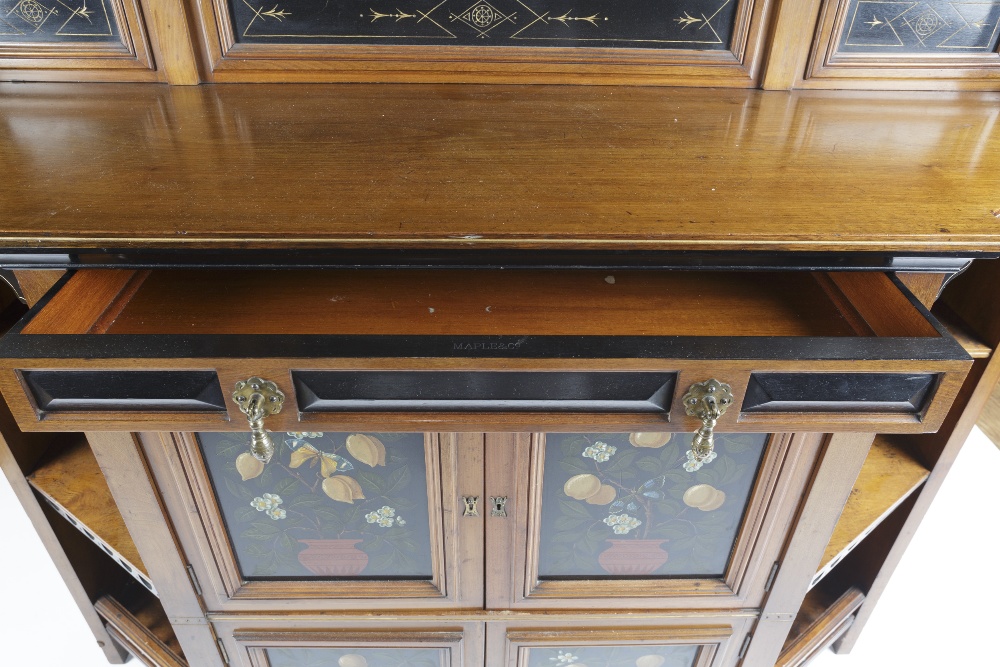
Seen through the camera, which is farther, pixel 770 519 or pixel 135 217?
pixel 770 519

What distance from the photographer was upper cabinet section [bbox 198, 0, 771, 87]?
88cm

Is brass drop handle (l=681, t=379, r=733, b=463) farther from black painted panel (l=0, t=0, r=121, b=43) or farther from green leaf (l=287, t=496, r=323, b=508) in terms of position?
black painted panel (l=0, t=0, r=121, b=43)

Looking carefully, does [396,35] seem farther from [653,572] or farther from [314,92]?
[653,572]

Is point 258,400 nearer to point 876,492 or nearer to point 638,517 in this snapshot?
point 638,517

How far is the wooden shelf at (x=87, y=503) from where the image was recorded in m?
0.92

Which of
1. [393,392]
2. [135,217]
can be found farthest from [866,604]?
[135,217]

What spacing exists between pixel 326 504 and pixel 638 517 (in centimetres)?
34

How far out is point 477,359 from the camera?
55 centimetres

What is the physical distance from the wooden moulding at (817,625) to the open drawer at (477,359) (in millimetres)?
579

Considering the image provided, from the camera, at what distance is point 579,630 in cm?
88

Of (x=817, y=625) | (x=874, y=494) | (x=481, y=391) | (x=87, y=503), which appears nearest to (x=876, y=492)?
(x=874, y=494)

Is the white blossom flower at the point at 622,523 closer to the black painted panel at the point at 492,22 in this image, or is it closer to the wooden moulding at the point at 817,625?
the wooden moulding at the point at 817,625

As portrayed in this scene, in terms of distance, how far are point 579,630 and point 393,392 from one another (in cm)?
47

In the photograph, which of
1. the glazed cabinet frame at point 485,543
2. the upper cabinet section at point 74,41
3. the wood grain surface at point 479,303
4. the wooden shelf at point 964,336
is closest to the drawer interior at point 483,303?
the wood grain surface at point 479,303
